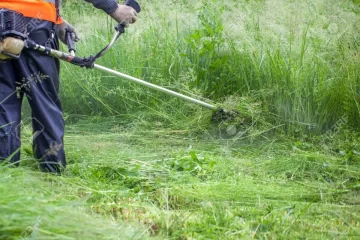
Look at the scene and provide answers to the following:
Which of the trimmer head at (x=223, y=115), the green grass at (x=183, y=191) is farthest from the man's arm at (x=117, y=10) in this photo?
the trimmer head at (x=223, y=115)

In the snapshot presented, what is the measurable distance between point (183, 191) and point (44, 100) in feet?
3.43

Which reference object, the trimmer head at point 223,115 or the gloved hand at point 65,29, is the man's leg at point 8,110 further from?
the trimmer head at point 223,115

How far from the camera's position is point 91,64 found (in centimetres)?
453

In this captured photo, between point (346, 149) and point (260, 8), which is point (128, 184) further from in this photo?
point (260, 8)

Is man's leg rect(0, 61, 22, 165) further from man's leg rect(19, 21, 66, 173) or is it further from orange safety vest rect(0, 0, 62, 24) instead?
orange safety vest rect(0, 0, 62, 24)

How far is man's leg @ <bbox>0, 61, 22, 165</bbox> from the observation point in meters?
4.10

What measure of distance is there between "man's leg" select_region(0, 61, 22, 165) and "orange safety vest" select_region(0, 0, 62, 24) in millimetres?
330

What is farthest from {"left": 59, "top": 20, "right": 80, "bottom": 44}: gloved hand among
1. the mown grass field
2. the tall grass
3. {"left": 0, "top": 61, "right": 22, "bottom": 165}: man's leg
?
the tall grass

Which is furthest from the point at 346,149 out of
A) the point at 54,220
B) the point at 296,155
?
the point at 54,220

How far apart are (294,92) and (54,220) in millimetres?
3214

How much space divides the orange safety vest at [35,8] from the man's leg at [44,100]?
5 centimetres

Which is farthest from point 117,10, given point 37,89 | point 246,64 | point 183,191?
point 246,64

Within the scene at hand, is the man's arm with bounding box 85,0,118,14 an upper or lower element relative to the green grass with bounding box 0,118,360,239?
upper

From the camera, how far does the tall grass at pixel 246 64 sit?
5.38 m
